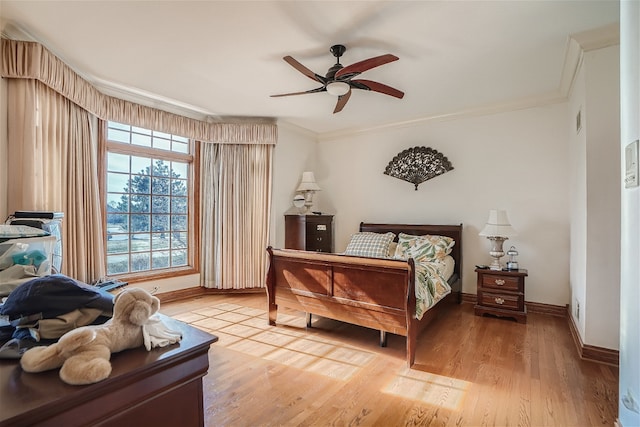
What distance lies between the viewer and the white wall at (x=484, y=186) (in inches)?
147

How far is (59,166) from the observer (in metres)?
2.92

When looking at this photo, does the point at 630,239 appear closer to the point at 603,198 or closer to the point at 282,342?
the point at 603,198

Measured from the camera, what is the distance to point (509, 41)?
259cm

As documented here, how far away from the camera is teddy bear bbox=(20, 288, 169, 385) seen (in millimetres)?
683

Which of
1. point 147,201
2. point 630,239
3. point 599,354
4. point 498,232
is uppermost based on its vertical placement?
point 147,201

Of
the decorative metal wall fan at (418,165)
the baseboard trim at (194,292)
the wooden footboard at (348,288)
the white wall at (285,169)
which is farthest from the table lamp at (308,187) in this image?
the wooden footboard at (348,288)

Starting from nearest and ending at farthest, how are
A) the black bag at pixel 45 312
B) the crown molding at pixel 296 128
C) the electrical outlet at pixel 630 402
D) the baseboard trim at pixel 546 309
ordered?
the black bag at pixel 45 312 < the electrical outlet at pixel 630 402 < the baseboard trim at pixel 546 309 < the crown molding at pixel 296 128

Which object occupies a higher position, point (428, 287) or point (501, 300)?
point (428, 287)

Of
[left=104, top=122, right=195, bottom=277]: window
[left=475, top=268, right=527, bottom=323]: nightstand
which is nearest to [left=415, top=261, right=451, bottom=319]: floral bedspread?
[left=475, top=268, right=527, bottom=323]: nightstand

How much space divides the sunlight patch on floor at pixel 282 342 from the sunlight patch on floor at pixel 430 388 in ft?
1.11

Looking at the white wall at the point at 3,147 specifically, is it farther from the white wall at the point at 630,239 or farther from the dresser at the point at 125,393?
the white wall at the point at 630,239

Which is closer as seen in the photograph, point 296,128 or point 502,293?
point 502,293

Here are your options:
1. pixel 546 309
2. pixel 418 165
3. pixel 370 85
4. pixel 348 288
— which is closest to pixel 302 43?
pixel 370 85

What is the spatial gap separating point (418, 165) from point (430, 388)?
10.3ft
